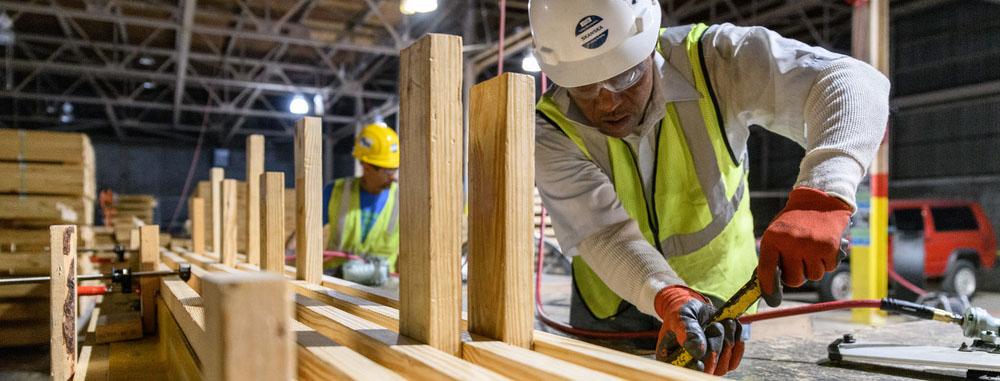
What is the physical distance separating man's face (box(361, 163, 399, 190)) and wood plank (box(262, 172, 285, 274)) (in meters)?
3.23

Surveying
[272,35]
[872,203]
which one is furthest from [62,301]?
[272,35]

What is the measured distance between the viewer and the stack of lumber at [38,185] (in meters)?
4.86

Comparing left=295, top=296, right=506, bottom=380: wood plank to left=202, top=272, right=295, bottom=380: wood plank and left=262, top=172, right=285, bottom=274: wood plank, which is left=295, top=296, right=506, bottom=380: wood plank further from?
left=262, top=172, right=285, bottom=274: wood plank

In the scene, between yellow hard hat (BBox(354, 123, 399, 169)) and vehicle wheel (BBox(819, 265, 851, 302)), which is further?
vehicle wheel (BBox(819, 265, 851, 302))

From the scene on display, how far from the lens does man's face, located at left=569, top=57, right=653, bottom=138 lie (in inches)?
76.5

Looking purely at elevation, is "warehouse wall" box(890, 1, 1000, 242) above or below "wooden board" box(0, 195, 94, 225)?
above

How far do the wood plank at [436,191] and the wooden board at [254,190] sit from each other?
1.69 metres

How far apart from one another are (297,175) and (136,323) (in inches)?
48.0

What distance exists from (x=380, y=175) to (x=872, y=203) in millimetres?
4246

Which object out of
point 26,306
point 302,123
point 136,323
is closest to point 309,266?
point 302,123

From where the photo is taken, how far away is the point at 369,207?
5.50m

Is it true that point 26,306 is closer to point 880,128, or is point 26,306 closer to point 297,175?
point 297,175

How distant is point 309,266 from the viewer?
2.18 m

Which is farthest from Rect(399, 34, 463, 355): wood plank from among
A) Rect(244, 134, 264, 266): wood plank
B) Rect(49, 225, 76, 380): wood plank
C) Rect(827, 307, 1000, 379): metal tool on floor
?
Rect(244, 134, 264, 266): wood plank
